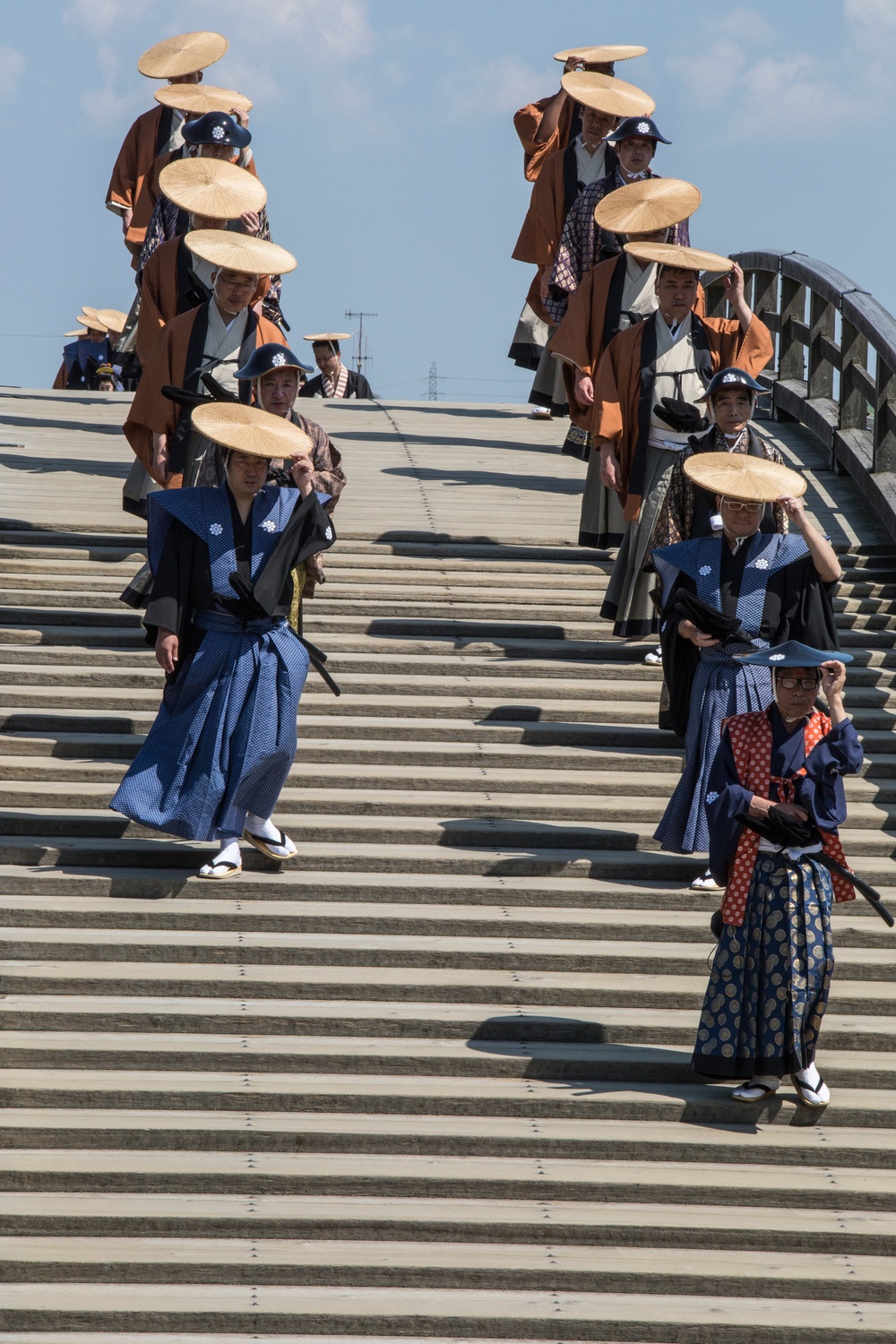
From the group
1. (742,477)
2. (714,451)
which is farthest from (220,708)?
(714,451)

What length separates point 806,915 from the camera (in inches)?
244

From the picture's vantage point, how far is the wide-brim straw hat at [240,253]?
8375 millimetres

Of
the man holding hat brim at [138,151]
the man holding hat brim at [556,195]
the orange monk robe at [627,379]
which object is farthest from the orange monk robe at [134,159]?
the orange monk robe at [627,379]

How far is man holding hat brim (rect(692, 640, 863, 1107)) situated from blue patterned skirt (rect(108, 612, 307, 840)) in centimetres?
185

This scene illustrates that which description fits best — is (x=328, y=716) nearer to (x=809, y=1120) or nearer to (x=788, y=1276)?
(x=809, y=1120)

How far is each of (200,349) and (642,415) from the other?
7.08 ft

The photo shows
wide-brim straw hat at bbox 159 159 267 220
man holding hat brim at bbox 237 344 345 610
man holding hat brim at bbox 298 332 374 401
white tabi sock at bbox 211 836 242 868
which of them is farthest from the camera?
man holding hat brim at bbox 298 332 374 401

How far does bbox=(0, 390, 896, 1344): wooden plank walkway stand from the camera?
5.62 metres

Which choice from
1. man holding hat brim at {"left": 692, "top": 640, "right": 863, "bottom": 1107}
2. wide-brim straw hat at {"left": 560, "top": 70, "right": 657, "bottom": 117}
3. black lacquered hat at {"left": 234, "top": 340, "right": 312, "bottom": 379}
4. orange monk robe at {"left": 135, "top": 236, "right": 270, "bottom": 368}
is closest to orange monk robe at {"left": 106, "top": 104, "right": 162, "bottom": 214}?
wide-brim straw hat at {"left": 560, "top": 70, "right": 657, "bottom": 117}

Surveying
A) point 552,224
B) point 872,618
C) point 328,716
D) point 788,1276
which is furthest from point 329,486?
point 552,224

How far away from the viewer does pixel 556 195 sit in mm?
12562

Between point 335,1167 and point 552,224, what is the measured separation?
815 centimetres

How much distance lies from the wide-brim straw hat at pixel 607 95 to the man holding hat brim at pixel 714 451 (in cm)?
361

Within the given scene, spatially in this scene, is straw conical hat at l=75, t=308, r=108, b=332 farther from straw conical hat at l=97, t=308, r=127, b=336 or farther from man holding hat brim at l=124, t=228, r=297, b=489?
man holding hat brim at l=124, t=228, r=297, b=489
